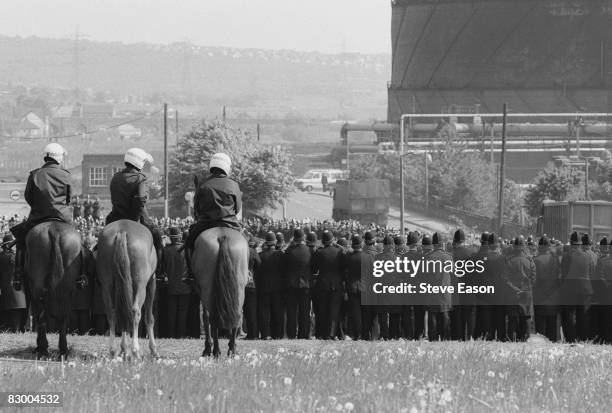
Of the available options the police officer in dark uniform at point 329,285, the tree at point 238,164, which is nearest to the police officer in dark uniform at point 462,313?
the police officer in dark uniform at point 329,285

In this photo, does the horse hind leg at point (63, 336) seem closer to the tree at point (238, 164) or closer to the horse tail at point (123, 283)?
the horse tail at point (123, 283)

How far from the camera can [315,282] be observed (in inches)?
820

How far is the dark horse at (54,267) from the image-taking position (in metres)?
15.7

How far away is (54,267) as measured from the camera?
51.4 ft

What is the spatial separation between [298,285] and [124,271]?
19.4 feet

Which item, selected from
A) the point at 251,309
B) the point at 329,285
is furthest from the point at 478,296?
the point at 251,309

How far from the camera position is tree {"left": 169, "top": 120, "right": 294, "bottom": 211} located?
2731 inches

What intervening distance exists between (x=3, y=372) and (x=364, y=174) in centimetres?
9337

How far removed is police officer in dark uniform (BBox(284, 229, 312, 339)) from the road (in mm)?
38325

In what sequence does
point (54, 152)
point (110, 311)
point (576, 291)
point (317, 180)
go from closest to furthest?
point (110, 311)
point (54, 152)
point (576, 291)
point (317, 180)

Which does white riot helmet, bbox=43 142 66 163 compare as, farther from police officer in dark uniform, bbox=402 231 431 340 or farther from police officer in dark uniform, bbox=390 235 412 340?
police officer in dark uniform, bbox=402 231 431 340

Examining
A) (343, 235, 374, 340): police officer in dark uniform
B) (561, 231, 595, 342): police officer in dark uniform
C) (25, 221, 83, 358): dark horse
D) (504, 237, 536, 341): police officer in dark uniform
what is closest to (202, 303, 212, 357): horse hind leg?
(25, 221, 83, 358): dark horse

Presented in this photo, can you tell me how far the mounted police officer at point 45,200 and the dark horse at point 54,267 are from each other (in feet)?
0.58

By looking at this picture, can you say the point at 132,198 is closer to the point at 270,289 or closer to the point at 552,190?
the point at 270,289
